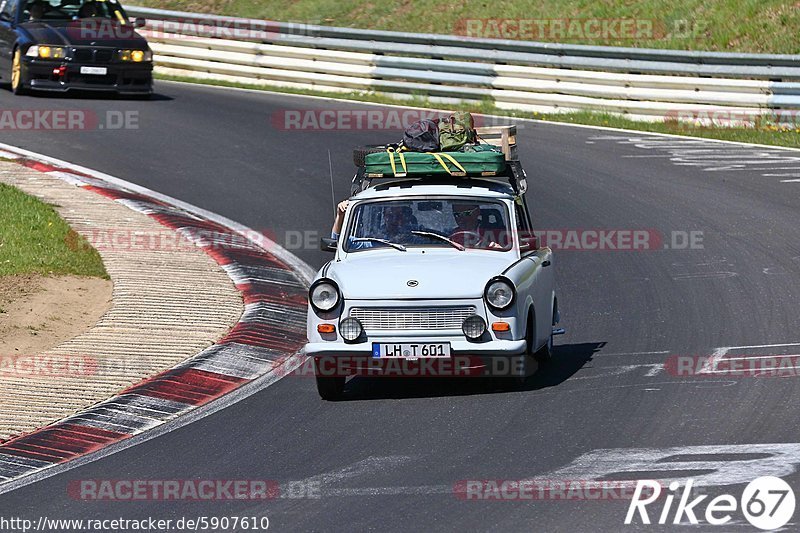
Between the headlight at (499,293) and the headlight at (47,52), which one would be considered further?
the headlight at (47,52)

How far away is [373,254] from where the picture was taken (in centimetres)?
1077

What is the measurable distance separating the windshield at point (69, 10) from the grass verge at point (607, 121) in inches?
115

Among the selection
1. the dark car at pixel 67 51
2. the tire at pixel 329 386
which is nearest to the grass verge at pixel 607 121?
the dark car at pixel 67 51

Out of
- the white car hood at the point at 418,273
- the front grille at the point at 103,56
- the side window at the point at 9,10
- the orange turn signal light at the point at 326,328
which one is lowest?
the orange turn signal light at the point at 326,328

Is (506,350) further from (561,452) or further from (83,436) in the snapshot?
(83,436)

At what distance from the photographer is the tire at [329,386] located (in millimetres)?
10125

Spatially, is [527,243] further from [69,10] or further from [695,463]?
[69,10]

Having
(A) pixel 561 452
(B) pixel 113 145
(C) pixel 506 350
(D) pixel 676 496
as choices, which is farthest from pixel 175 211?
(D) pixel 676 496

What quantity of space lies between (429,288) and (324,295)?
78 centimetres

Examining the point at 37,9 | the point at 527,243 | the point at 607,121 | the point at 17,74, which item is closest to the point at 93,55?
the point at 17,74

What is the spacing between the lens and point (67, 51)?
2295 centimetres

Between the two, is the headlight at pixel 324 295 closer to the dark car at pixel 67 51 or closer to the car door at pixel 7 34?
the dark car at pixel 67 51

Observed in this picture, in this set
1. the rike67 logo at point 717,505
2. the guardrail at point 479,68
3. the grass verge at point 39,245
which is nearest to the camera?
the rike67 logo at point 717,505

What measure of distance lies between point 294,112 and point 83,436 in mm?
14240
